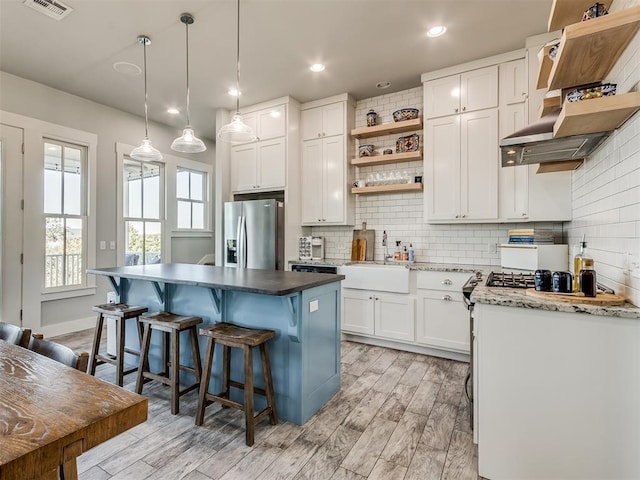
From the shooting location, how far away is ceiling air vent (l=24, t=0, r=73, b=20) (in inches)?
98.2

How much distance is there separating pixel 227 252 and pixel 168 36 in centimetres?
245

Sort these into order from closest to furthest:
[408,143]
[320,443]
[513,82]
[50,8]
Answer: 1. [320,443]
2. [50,8]
3. [513,82]
4. [408,143]

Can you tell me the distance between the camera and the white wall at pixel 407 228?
11.8ft

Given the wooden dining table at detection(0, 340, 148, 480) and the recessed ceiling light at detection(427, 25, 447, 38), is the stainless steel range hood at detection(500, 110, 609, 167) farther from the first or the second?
the wooden dining table at detection(0, 340, 148, 480)

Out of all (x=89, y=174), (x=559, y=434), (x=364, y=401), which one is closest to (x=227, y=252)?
(x=89, y=174)

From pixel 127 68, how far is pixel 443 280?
3.95 meters

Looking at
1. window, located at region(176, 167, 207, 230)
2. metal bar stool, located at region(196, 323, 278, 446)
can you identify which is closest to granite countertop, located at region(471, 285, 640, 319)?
metal bar stool, located at region(196, 323, 278, 446)

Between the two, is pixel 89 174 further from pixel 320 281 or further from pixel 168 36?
pixel 320 281

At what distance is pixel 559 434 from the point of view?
1467 millimetres

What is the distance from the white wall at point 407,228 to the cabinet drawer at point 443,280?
57cm

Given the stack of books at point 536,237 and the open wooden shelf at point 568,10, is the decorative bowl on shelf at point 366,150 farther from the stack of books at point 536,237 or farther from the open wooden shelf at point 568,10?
the open wooden shelf at point 568,10

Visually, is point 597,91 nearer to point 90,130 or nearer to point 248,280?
point 248,280

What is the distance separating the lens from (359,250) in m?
4.21

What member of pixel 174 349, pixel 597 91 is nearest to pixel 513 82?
pixel 597 91
